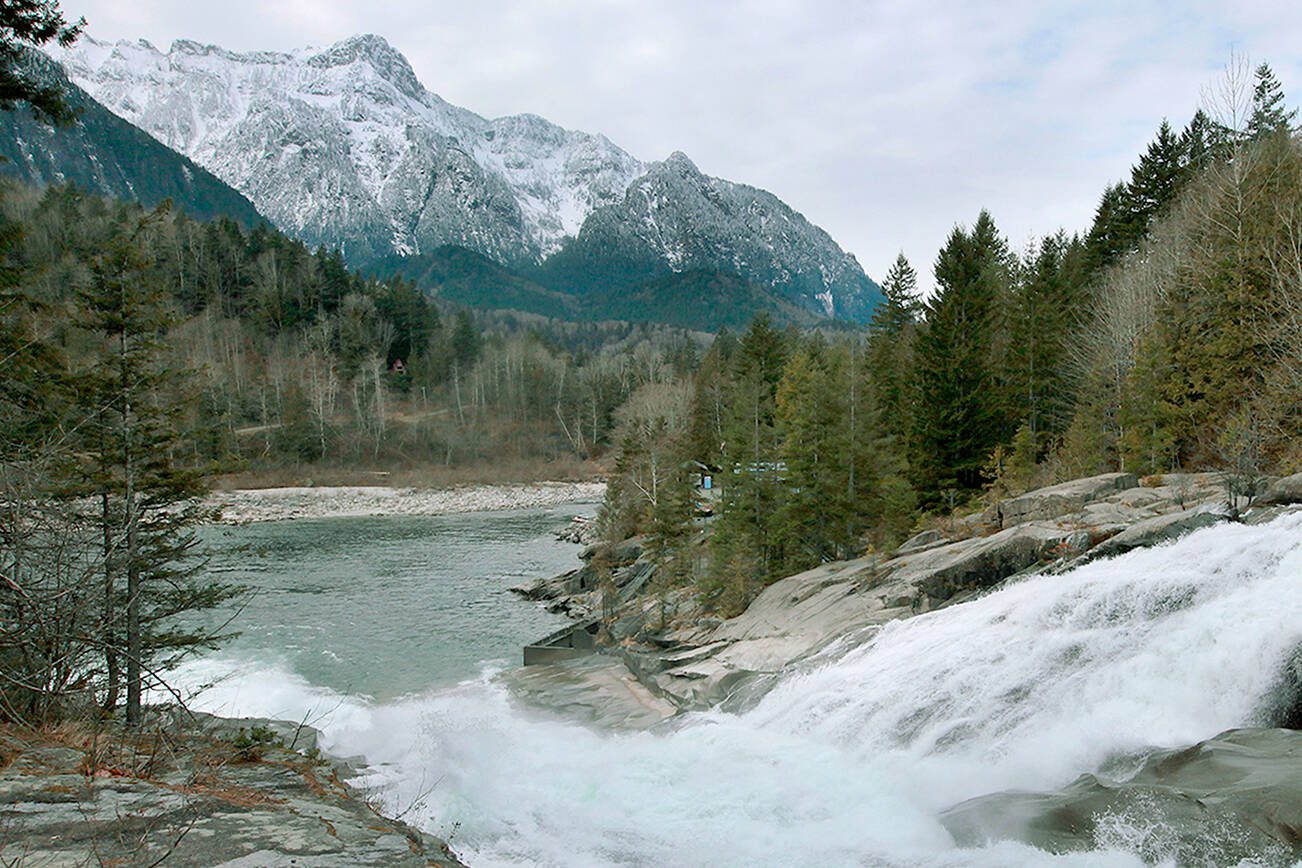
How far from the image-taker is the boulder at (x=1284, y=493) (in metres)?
13.8

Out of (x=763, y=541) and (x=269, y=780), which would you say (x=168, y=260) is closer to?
(x=763, y=541)

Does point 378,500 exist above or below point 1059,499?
below

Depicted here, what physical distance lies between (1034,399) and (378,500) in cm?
5473

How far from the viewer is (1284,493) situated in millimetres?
13867

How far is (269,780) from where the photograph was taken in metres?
7.85

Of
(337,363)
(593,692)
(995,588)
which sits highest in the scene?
(337,363)

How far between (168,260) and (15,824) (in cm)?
11036

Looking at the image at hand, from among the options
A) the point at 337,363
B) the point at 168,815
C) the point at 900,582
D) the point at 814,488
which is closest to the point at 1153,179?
the point at 814,488

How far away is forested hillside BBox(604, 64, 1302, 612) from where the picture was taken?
22.5 m

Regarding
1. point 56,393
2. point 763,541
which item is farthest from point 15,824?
point 763,541

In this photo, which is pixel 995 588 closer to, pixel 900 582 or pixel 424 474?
pixel 900 582

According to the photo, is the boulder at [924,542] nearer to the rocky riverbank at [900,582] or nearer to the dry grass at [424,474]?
the rocky riverbank at [900,582]

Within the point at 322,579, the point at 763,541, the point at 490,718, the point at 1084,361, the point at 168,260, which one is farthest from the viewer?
the point at 168,260

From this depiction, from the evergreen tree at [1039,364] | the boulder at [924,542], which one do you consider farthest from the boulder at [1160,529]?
the evergreen tree at [1039,364]
